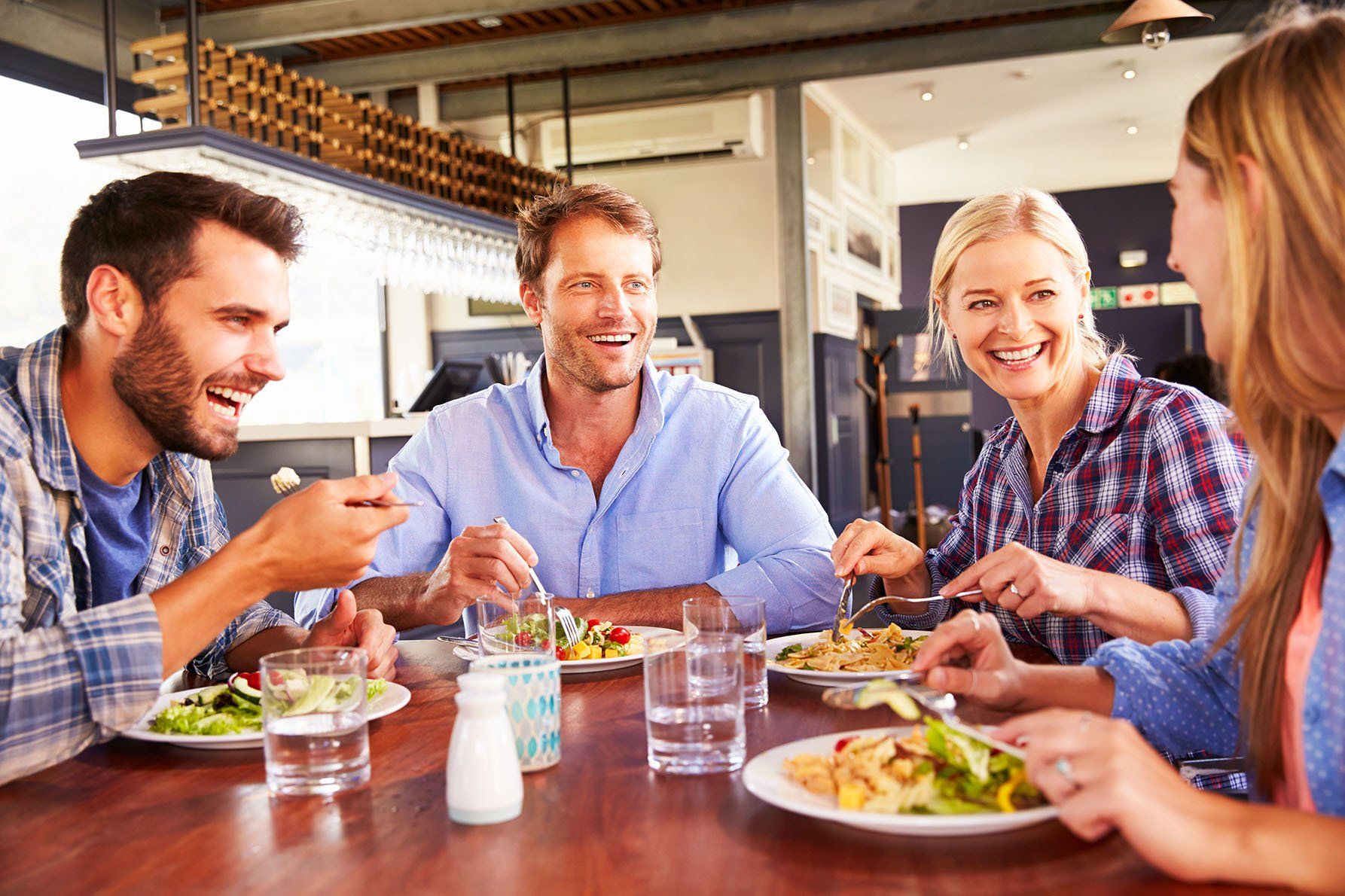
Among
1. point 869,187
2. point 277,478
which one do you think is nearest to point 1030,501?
point 277,478

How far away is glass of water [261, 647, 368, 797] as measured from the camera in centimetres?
117

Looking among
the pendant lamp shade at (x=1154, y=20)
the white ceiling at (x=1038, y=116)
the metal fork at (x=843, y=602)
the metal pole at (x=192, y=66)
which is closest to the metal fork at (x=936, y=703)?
the metal fork at (x=843, y=602)

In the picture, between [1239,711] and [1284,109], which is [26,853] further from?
[1284,109]

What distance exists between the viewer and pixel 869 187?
30.0ft

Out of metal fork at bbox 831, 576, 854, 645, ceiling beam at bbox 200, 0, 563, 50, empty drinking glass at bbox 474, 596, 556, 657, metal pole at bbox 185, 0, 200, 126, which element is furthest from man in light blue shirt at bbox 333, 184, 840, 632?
ceiling beam at bbox 200, 0, 563, 50

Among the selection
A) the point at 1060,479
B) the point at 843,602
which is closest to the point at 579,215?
the point at 843,602

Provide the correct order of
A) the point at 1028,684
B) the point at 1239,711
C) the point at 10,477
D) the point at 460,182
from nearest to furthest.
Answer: the point at 1239,711 < the point at 1028,684 < the point at 10,477 < the point at 460,182

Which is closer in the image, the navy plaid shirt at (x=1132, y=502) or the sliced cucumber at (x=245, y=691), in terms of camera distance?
the sliced cucumber at (x=245, y=691)

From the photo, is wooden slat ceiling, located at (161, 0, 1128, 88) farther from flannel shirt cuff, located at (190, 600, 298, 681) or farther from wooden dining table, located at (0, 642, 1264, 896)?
wooden dining table, located at (0, 642, 1264, 896)

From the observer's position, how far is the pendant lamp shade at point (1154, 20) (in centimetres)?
375

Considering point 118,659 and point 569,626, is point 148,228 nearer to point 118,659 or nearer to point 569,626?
point 118,659

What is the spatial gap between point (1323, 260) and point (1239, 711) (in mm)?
491

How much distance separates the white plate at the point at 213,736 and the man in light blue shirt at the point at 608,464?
70 cm

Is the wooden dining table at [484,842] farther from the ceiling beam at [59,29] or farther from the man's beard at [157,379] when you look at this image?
the ceiling beam at [59,29]
